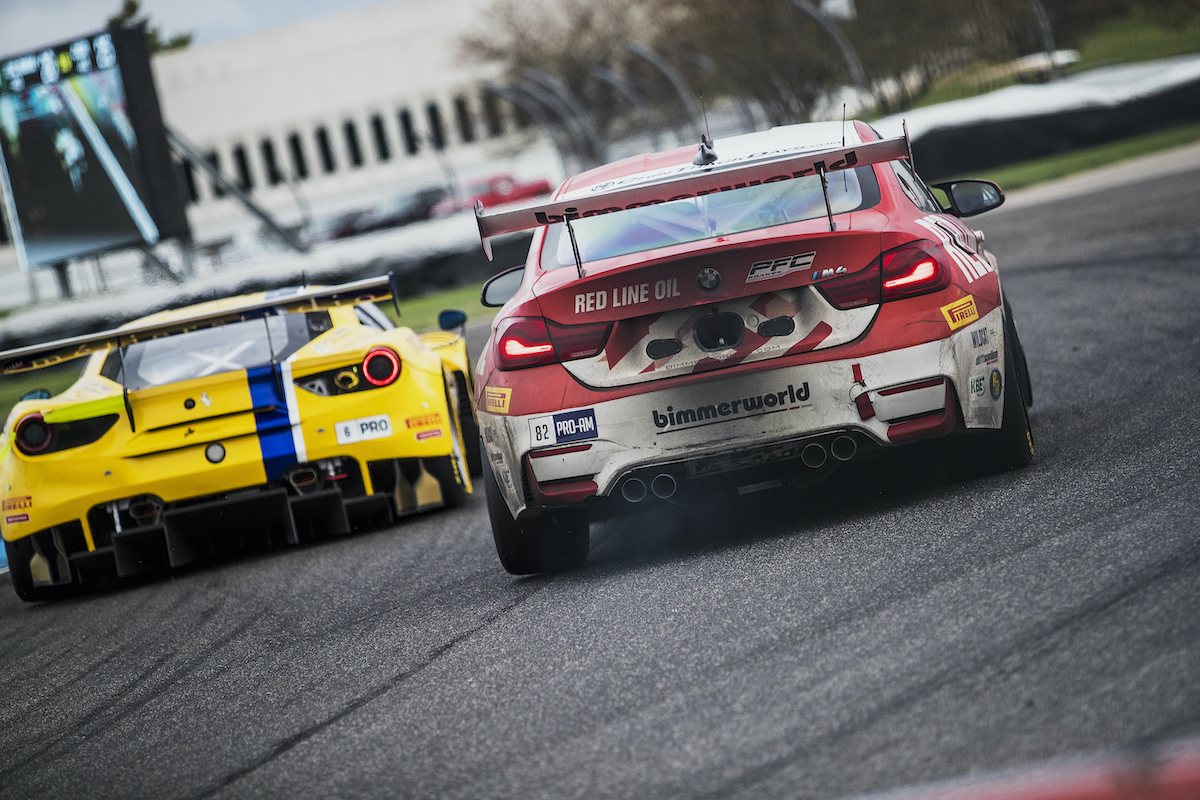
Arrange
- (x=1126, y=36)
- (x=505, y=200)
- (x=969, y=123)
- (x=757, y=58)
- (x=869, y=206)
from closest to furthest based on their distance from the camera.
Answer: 1. (x=869, y=206)
2. (x=969, y=123)
3. (x=1126, y=36)
4. (x=757, y=58)
5. (x=505, y=200)

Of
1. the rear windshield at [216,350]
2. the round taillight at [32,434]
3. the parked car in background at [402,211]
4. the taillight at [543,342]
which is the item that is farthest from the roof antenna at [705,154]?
the parked car in background at [402,211]

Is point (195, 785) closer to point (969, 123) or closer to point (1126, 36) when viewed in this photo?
point (969, 123)

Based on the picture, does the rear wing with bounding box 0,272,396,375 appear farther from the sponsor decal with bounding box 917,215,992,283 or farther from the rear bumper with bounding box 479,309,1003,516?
the sponsor decal with bounding box 917,215,992,283

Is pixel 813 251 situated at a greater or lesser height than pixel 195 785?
greater

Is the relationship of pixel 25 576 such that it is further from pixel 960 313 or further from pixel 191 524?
pixel 960 313

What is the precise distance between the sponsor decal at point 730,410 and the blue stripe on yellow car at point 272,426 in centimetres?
268

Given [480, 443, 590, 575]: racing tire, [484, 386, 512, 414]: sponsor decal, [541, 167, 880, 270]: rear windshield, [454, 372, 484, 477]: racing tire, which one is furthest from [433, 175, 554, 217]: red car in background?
[484, 386, 512, 414]: sponsor decal

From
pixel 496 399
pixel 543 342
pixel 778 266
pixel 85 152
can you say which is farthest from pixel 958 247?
pixel 85 152

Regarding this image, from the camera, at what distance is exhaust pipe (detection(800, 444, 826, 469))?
4.80 meters

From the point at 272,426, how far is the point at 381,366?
Answer: 610mm

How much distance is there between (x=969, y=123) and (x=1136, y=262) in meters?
10.8

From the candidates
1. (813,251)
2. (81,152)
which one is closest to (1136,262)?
(813,251)

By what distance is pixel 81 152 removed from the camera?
24.9m

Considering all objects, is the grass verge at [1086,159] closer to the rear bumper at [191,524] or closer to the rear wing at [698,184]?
the rear bumper at [191,524]
